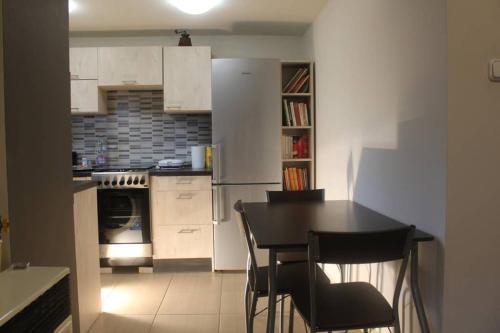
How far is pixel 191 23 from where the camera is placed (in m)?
3.67

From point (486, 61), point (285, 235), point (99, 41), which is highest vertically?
point (99, 41)

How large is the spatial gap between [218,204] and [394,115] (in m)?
1.92

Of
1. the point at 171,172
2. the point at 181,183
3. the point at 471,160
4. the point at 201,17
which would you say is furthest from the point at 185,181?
the point at 471,160

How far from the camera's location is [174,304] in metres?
2.84

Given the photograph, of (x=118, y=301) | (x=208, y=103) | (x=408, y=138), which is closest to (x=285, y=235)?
(x=408, y=138)

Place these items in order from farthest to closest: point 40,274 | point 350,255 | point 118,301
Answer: point 118,301 → point 350,255 → point 40,274

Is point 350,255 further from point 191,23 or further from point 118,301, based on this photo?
point 191,23

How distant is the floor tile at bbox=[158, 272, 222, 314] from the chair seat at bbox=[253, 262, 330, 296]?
0.94 meters

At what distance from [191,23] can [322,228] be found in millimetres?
2676

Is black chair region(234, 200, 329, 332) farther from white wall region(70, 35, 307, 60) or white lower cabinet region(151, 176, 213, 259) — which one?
white wall region(70, 35, 307, 60)

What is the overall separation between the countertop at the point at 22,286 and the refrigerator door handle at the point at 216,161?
2202mm

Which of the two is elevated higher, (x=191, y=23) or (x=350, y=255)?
(x=191, y=23)

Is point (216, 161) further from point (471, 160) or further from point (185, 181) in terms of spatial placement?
point (471, 160)

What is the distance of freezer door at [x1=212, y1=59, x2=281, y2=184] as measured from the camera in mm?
3418
